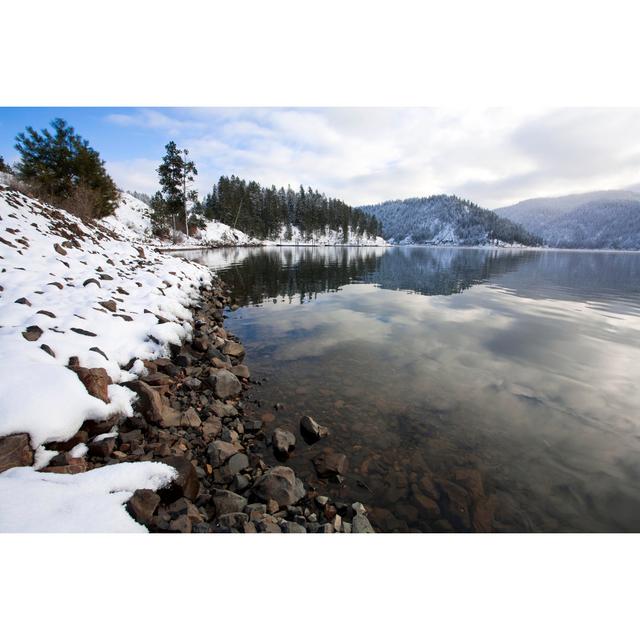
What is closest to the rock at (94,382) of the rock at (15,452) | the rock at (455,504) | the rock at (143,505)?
the rock at (15,452)

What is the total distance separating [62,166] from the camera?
99.3ft

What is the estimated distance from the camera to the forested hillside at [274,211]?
82.4 meters

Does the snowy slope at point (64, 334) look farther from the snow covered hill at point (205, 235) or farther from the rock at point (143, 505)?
the snow covered hill at point (205, 235)

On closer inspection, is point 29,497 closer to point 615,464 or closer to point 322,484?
point 322,484

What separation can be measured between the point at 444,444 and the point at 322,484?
251 cm

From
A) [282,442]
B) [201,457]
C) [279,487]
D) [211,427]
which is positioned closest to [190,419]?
[211,427]

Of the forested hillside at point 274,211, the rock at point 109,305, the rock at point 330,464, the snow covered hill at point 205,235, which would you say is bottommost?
the rock at point 330,464

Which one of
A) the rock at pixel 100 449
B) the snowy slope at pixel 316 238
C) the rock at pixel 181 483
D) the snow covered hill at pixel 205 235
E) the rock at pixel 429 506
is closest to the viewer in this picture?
the rock at pixel 181 483

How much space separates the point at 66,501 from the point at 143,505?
690 mm

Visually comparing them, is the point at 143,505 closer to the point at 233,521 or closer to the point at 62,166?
the point at 233,521

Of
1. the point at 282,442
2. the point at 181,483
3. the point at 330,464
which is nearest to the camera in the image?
the point at 181,483

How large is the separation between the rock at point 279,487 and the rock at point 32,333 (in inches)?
177

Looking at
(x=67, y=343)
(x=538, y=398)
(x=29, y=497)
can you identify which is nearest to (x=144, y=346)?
(x=67, y=343)

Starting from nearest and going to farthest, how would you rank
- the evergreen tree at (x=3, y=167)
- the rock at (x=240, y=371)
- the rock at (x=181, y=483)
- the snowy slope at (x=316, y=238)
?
1. the rock at (x=181, y=483)
2. the rock at (x=240, y=371)
3. the evergreen tree at (x=3, y=167)
4. the snowy slope at (x=316, y=238)
